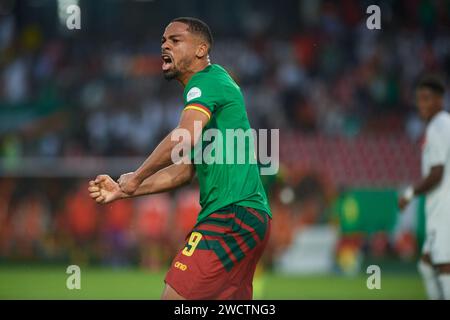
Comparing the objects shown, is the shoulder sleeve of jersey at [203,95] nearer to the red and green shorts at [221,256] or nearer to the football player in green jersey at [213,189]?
the football player in green jersey at [213,189]

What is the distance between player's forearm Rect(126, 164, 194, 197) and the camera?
5988mm

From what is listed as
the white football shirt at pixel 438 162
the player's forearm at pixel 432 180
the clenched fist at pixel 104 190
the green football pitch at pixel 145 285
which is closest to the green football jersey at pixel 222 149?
the clenched fist at pixel 104 190

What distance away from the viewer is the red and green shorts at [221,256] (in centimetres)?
546

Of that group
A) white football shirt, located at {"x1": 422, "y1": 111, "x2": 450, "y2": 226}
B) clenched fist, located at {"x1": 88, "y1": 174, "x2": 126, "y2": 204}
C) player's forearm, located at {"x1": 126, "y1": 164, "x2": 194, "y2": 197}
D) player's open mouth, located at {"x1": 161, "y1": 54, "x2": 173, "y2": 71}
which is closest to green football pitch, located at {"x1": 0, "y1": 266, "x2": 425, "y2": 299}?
white football shirt, located at {"x1": 422, "y1": 111, "x2": 450, "y2": 226}

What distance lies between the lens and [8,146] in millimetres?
18109

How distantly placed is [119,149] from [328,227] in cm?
491

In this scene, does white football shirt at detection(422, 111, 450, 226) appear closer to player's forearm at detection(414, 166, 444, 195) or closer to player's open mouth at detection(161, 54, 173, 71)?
player's forearm at detection(414, 166, 444, 195)

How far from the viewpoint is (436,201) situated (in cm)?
795

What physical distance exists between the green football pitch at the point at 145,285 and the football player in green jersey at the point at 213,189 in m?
5.85

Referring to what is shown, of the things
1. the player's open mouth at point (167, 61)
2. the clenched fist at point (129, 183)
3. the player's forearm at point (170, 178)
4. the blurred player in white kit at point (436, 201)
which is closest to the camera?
the clenched fist at point (129, 183)

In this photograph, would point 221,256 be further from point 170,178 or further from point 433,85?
point 433,85

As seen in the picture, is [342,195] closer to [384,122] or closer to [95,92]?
[384,122]
